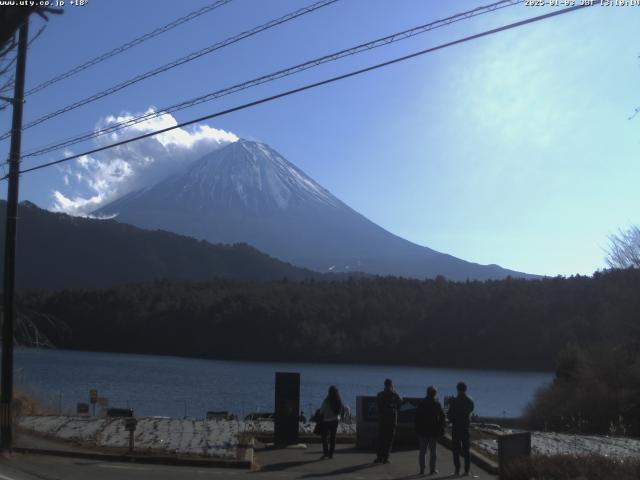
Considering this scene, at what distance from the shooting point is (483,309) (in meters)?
92.6

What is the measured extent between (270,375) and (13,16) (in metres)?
63.5

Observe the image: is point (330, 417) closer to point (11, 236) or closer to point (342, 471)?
point (342, 471)

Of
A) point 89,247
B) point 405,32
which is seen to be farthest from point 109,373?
point 89,247

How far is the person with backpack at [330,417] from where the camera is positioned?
13.8m

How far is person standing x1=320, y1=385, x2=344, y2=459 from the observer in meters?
13.8

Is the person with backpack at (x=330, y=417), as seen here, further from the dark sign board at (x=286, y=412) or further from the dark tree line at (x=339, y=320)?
the dark tree line at (x=339, y=320)

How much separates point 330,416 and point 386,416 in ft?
3.29

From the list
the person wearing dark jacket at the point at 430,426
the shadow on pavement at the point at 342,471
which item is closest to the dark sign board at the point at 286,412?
the shadow on pavement at the point at 342,471

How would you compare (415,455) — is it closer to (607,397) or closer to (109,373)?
(607,397)

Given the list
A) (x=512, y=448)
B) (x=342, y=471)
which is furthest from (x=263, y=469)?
(x=512, y=448)

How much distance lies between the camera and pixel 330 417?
13.8 metres

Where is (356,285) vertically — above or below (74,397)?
above

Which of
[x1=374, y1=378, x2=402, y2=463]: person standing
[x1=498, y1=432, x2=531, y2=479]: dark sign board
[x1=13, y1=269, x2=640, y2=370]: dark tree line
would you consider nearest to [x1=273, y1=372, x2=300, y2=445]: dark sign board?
[x1=374, y1=378, x2=402, y2=463]: person standing

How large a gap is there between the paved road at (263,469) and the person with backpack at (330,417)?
238 millimetres
